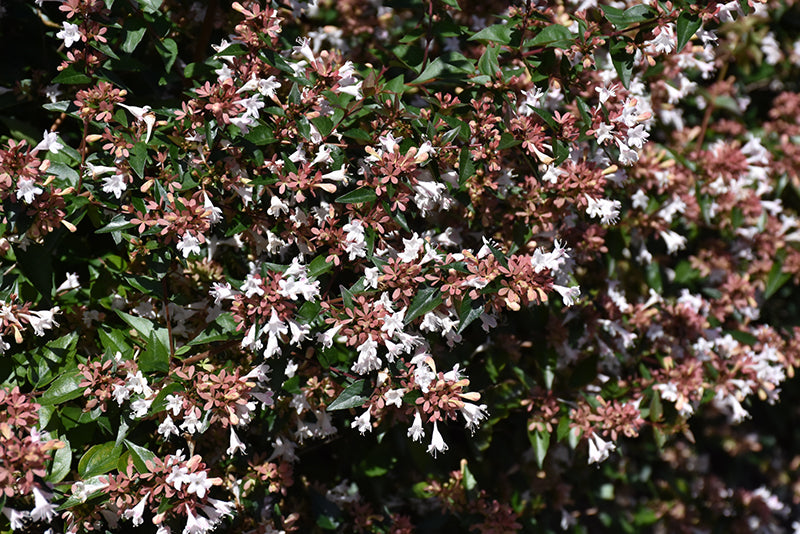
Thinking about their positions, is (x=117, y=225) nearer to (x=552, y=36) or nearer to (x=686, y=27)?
(x=552, y=36)

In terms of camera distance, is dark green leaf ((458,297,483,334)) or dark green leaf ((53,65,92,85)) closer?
dark green leaf ((458,297,483,334))

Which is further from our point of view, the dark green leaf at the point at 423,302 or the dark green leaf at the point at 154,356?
the dark green leaf at the point at 154,356

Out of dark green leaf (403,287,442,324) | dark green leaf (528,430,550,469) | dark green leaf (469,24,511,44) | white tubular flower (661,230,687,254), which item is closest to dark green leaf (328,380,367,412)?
dark green leaf (403,287,442,324)

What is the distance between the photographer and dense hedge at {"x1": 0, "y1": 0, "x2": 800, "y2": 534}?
2.18 meters

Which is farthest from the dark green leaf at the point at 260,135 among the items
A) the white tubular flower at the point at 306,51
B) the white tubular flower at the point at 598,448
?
the white tubular flower at the point at 598,448

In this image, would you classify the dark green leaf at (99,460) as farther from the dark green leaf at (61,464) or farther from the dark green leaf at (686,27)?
the dark green leaf at (686,27)

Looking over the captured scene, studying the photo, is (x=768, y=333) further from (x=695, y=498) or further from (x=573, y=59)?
(x=573, y=59)

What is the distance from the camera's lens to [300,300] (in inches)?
93.6

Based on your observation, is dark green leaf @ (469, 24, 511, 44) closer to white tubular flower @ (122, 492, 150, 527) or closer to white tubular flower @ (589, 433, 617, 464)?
white tubular flower @ (589, 433, 617, 464)

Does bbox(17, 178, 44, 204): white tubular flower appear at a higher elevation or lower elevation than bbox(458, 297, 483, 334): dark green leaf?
higher

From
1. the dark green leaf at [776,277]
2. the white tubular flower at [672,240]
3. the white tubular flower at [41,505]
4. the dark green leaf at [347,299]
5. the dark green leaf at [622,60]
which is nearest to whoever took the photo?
the white tubular flower at [41,505]

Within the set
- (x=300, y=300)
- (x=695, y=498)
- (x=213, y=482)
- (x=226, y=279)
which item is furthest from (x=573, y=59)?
(x=695, y=498)

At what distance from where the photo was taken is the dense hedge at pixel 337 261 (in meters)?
2.18

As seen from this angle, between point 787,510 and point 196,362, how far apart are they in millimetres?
3808
